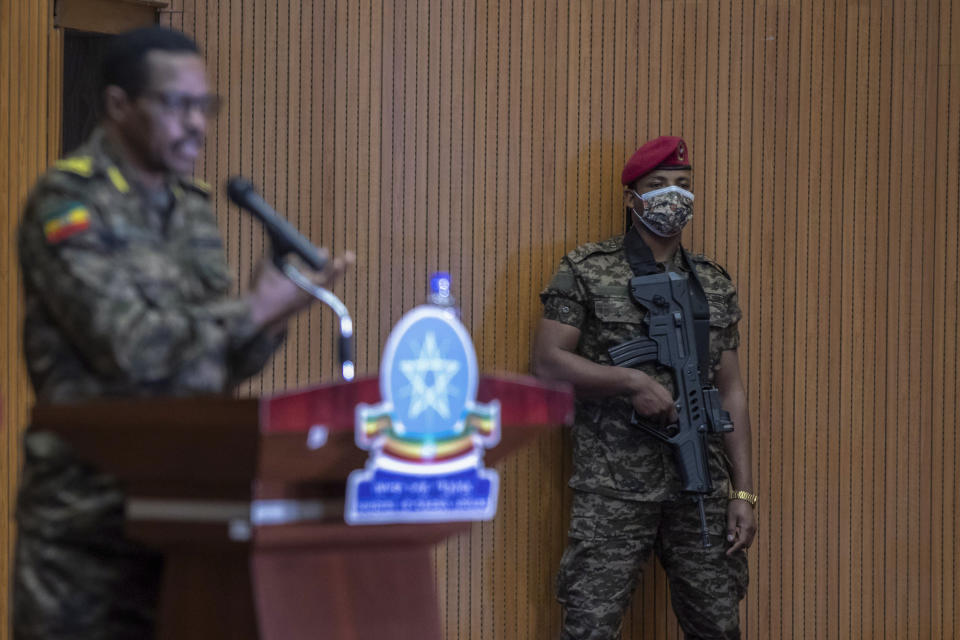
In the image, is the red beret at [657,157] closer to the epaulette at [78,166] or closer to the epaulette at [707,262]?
the epaulette at [707,262]

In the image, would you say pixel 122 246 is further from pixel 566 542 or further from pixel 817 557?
pixel 817 557

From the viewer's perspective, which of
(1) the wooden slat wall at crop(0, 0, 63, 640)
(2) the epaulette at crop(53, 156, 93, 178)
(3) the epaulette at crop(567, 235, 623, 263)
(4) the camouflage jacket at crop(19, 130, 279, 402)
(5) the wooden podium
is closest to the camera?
(5) the wooden podium

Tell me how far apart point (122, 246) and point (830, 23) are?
129 inches

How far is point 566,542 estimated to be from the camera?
416cm

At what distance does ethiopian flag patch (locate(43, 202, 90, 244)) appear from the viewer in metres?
1.73

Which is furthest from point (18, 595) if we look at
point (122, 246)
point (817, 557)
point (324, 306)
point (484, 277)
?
point (817, 557)

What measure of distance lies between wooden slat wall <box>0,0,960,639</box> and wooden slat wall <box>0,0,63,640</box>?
50 centimetres

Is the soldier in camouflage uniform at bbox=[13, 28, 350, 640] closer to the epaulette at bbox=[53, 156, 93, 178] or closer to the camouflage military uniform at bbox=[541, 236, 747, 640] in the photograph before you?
the epaulette at bbox=[53, 156, 93, 178]

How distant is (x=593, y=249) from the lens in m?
3.89

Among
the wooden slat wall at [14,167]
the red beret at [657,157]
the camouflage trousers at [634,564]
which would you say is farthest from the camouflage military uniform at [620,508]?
the wooden slat wall at [14,167]

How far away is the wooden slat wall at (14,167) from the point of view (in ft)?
11.4

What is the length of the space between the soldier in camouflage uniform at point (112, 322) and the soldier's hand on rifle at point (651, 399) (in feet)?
6.29

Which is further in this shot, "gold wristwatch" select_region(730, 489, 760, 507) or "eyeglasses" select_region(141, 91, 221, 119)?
"gold wristwatch" select_region(730, 489, 760, 507)

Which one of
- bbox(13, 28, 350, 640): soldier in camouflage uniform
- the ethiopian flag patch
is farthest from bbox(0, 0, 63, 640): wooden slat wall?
the ethiopian flag patch
